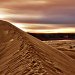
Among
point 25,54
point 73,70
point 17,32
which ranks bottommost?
point 73,70

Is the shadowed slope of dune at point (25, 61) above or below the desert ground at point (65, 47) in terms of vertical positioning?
above

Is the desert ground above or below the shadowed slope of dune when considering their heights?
below

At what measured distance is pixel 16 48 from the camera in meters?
5.09

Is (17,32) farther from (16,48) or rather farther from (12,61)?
(12,61)

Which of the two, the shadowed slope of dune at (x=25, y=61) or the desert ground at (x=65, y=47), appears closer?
the shadowed slope of dune at (x=25, y=61)

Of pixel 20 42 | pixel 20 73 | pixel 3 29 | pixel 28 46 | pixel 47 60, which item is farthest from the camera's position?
pixel 3 29

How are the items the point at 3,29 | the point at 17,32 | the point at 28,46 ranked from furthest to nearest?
the point at 3,29 < the point at 17,32 < the point at 28,46

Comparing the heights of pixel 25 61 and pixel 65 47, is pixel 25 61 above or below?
above

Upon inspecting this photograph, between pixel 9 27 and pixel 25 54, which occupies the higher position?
pixel 9 27

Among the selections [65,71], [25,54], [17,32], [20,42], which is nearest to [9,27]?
[17,32]

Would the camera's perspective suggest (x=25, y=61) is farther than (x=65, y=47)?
No

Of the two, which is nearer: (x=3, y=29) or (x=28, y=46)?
(x=28, y=46)

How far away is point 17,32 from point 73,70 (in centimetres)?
194

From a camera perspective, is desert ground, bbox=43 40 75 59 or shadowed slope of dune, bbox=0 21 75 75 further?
desert ground, bbox=43 40 75 59
